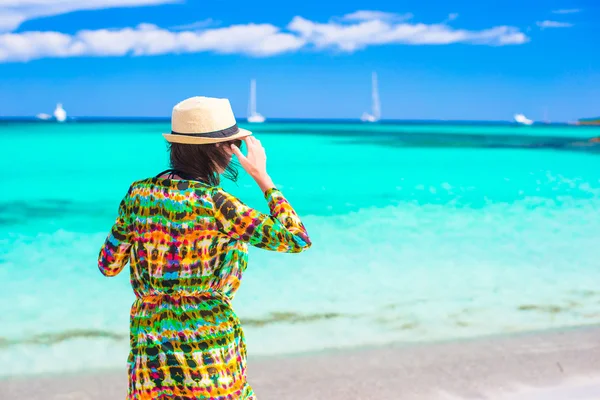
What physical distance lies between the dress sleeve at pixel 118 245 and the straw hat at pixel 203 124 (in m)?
0.20

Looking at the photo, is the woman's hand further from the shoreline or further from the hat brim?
the shoreline

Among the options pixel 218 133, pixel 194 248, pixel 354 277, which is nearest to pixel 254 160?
pixel 218 133

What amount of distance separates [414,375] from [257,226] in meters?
2.56

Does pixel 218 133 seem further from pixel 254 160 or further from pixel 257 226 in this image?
pixel 257 226

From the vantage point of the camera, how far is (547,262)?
7.36 meters

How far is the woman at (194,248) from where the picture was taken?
159 centimetres

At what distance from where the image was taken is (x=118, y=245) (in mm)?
1729

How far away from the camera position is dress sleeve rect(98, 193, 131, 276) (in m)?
1.69

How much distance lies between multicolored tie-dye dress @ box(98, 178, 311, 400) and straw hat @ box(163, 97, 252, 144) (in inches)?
4.3

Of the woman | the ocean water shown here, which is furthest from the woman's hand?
the ocean water

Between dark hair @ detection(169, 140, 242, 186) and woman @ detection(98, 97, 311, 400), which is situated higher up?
dark hair @ detection(169, 140, 242, 186)

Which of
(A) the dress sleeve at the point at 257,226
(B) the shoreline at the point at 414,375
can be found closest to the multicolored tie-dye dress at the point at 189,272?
(A) the dress sleeve at the point at 257,226

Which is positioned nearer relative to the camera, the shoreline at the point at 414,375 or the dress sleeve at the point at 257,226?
the dress sleeve at the point at 257,226

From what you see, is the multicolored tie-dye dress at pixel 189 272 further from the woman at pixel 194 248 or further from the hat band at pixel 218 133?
the hat band at pixel 218 133
